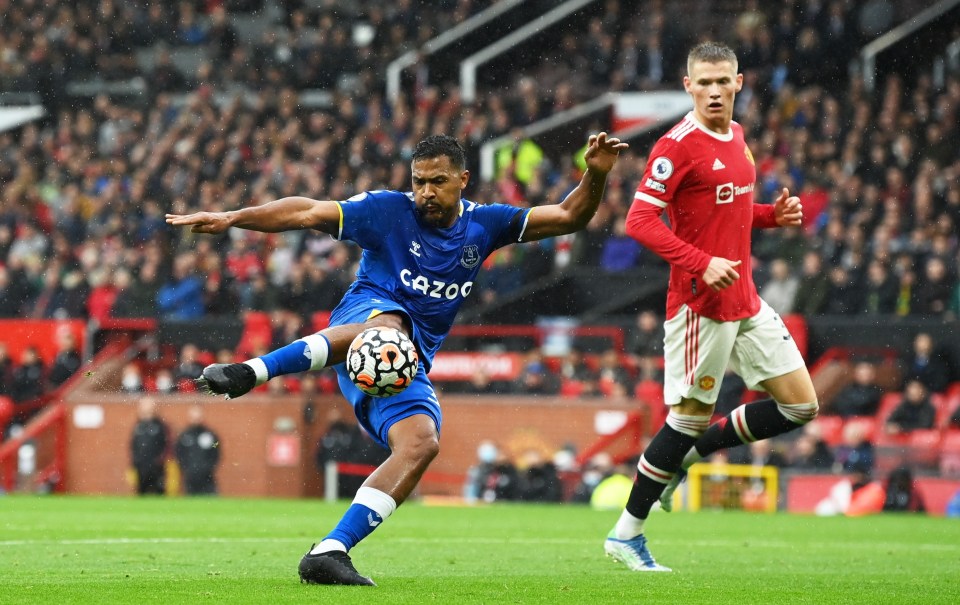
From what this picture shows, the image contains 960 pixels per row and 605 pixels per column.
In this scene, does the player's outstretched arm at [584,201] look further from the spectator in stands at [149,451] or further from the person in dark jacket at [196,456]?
the spectator in stands at [149,451]

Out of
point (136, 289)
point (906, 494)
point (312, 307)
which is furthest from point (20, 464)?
point (906, 494)

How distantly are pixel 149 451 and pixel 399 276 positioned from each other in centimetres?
1498

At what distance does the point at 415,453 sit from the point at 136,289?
57.8ft

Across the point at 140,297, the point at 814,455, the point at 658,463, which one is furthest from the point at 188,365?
the point at 658,463

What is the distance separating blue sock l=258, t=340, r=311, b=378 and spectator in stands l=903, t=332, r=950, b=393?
12723mm

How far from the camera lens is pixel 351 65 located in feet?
93.8

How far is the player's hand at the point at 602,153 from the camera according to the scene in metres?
7.85

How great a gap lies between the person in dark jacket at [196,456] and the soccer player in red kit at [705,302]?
14035 mm

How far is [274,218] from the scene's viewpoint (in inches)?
292

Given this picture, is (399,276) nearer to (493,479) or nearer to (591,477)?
(591,477)

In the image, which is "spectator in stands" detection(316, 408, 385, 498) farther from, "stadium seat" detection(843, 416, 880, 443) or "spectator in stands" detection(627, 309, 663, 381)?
"stadium seat" detection(843, 416, 880, 443)

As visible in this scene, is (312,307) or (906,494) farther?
(312,307)

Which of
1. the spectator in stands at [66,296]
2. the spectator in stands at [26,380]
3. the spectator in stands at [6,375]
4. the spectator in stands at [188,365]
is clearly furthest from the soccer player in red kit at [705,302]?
the spectator in stands at [66,296]

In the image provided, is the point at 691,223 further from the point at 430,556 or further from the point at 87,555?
the point at 87,555
